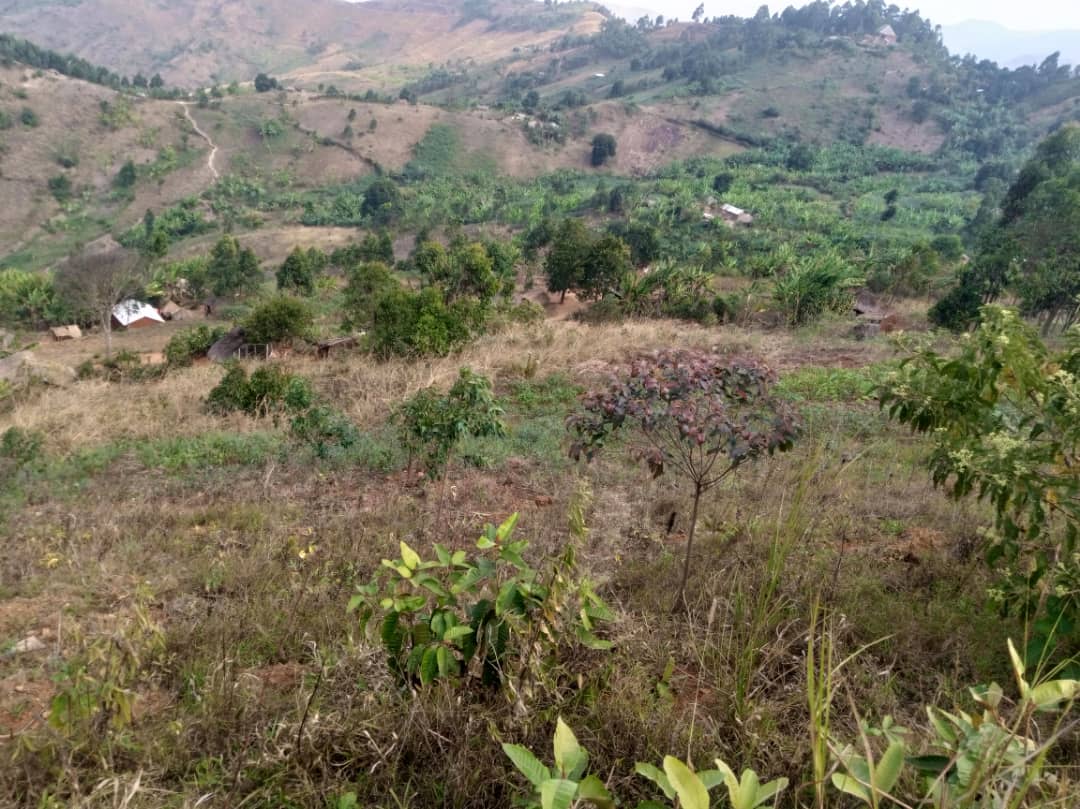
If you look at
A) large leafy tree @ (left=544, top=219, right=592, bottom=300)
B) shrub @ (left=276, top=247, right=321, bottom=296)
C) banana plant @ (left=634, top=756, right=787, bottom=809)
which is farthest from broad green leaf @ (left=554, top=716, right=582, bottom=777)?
shrub @ (left=276, top=247, right=321, bottom=296)

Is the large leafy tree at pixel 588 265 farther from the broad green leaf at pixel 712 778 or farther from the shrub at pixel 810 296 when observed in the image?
the broad green leaf at pixel 712 778

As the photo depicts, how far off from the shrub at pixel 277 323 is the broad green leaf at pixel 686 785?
14.1 meters

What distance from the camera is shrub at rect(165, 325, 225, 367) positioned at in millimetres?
14695

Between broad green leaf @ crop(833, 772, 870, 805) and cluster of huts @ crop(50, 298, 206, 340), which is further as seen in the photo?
cluster of huts @ crop(50, 298, 206, 340)

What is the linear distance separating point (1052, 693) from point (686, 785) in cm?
69

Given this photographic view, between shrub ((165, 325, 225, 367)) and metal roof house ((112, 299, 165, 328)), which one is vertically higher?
shrub ((165, 325, 225, 367))

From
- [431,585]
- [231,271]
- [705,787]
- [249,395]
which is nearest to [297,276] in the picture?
[231,271]

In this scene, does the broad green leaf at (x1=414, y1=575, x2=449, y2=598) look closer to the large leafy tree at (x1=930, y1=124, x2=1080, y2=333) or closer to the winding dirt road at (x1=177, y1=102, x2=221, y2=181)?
the large leafy tree at (x1=930, y1=124, x2=1080, y2=333)

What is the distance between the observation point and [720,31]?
328 ft

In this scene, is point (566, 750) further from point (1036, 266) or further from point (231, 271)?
point (231, 271)

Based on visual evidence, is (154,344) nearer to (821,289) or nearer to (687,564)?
(821,289)

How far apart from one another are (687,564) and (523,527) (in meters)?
1.50

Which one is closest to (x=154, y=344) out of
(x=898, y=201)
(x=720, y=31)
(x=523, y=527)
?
(x=523, y=527)

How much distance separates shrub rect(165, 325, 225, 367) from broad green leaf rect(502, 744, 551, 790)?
1541 centimetres
